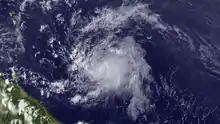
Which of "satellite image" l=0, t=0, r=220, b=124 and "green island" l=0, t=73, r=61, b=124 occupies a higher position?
"satellite image" l=0, t=0, r=220, b=124

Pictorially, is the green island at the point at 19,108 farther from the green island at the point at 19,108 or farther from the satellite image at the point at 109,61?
the satellite image at the point at 109,61

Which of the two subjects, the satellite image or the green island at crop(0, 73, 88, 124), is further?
the satellite image

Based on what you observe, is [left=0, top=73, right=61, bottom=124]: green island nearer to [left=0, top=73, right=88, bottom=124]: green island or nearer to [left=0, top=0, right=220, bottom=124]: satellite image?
[left=0, top=73, right=88, bottom=124]: green island

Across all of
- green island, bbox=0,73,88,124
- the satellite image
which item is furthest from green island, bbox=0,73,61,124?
the satellite image

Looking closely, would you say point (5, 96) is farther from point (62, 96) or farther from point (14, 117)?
point (62, 96)

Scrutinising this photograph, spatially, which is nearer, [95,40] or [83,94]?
[83,94]

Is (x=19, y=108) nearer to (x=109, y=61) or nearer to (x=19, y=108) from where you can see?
(x=19, y=108)

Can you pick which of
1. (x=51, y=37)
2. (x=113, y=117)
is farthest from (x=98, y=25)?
(x=113, y=117)

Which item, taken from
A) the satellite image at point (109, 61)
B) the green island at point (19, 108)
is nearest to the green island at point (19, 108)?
the green island at point (19, 108)
